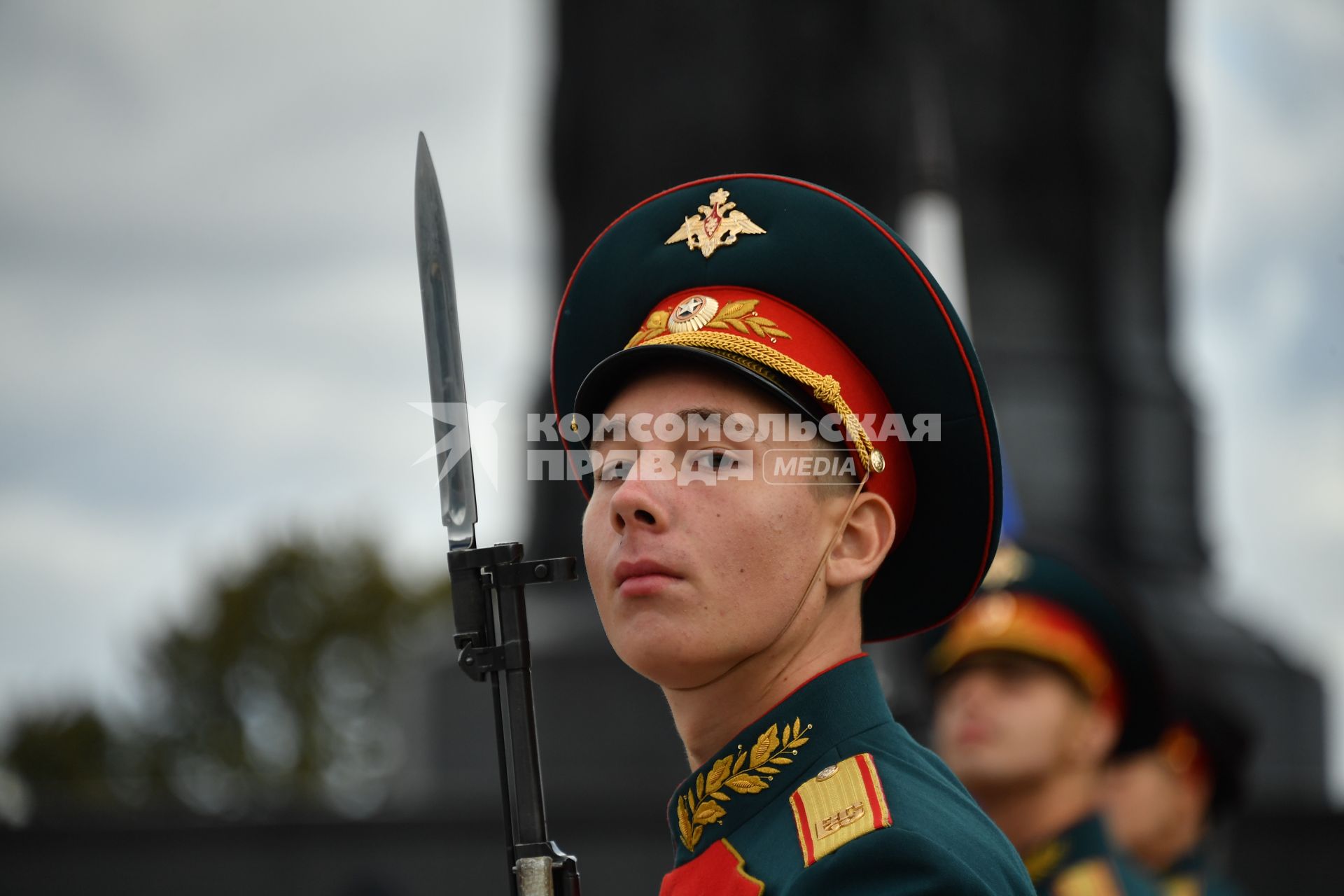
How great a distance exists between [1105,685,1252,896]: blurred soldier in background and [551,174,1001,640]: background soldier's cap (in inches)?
194

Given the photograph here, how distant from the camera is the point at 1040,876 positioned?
571 cm

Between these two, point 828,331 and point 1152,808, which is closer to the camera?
point 828,331

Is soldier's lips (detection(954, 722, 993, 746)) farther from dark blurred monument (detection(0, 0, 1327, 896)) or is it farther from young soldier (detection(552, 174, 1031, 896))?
dark blurred monument (detection(0, 0, 1327, 896))

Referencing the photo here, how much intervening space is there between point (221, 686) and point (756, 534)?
46.3m

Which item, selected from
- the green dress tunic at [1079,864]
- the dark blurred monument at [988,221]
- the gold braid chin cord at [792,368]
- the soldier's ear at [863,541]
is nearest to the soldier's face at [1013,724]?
the green dress tunic at [1079,864]

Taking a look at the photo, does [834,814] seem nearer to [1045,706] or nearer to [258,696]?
[1045,706]

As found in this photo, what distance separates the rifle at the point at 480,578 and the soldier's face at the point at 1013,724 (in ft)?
8.99

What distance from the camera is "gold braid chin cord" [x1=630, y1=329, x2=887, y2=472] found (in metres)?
3.02

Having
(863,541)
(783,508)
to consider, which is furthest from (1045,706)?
(783,508)

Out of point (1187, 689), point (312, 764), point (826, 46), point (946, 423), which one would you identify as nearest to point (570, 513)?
point (826, 46)

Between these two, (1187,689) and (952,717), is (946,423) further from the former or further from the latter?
(1187,689)

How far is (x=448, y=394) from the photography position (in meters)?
3.29

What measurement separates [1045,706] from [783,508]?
3.18 m

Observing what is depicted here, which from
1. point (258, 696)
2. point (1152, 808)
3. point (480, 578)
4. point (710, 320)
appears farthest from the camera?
point (258, 696)
